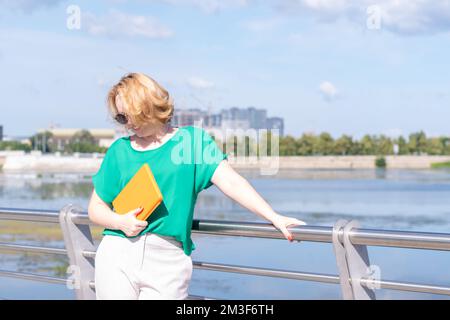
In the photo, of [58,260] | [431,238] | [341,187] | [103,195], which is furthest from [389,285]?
[341,187]

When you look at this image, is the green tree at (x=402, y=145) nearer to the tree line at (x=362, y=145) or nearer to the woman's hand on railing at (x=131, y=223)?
the tree line at (x=362, y=145)

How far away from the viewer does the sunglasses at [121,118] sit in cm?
287

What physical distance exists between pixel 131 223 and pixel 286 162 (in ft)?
343

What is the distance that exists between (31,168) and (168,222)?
104 m

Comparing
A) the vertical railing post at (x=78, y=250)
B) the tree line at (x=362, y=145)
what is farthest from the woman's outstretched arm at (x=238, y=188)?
the tree line at (x=362, y=145)

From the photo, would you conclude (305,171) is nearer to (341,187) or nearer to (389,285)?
(341,187)

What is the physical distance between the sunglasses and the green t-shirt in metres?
0.13

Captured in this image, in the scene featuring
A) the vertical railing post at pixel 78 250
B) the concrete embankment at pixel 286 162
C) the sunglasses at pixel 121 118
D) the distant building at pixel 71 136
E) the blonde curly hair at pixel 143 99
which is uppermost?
the distant building at pixel 71 136

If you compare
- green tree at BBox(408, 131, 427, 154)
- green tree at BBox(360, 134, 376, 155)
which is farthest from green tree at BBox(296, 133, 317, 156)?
green tree at BBox(408, 131, 427, 154)

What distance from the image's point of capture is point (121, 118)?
2883 millimetres

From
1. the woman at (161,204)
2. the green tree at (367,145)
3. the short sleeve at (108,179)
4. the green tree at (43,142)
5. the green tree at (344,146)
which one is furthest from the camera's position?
the green tree at (43,142)

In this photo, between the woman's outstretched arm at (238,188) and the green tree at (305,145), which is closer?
the woman's outstretched arm at (238,188)

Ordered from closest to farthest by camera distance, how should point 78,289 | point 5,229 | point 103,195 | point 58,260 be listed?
1. point 103,195
2. point 78,289
3. point 58,260
4. point 5,229
